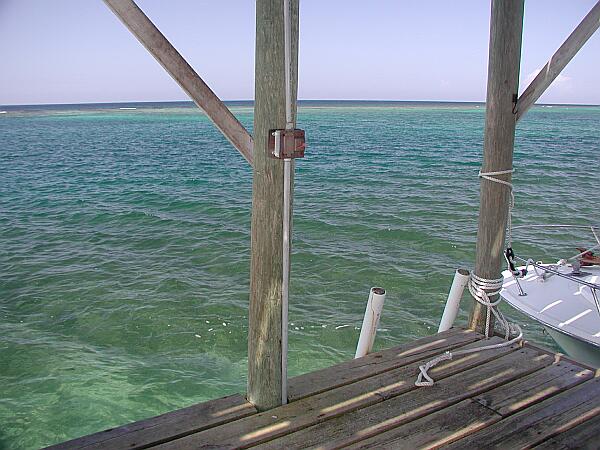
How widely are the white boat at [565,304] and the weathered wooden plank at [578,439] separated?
2.51 metres

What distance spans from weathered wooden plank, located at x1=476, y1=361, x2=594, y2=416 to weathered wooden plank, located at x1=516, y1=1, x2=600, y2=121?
5.31ft

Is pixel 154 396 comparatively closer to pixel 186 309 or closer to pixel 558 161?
pixel 186 309

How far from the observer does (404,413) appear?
293 centimetres

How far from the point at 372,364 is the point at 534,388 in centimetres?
93

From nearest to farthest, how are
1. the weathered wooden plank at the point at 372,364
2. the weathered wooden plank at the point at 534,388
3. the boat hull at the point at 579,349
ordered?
the weathered wooden plank at the point at 534,388 → the weathered wooden plank at the point at 372,364 → the boat hull at the point at 579,349

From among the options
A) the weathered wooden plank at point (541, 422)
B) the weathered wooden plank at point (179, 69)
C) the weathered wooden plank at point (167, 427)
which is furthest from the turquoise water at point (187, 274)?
the weathered wooden plank at point (179, 69)

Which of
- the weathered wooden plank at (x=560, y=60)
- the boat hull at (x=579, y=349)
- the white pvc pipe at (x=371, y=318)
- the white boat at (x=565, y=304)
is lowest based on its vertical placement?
the boat hull at (x=579, y=349)

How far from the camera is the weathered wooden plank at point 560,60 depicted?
3.44m

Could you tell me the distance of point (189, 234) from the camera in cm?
1314

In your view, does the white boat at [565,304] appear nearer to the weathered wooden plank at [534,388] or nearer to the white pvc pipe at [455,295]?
the white pvc pipe at [455,295]

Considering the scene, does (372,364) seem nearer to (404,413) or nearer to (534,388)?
(404,413)

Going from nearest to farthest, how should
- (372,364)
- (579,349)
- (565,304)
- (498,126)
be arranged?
(372,364)
(498,126)
(579,349)
(565,304)

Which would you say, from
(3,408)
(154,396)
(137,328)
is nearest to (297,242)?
(137,328)

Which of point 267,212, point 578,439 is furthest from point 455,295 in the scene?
point 267,212
